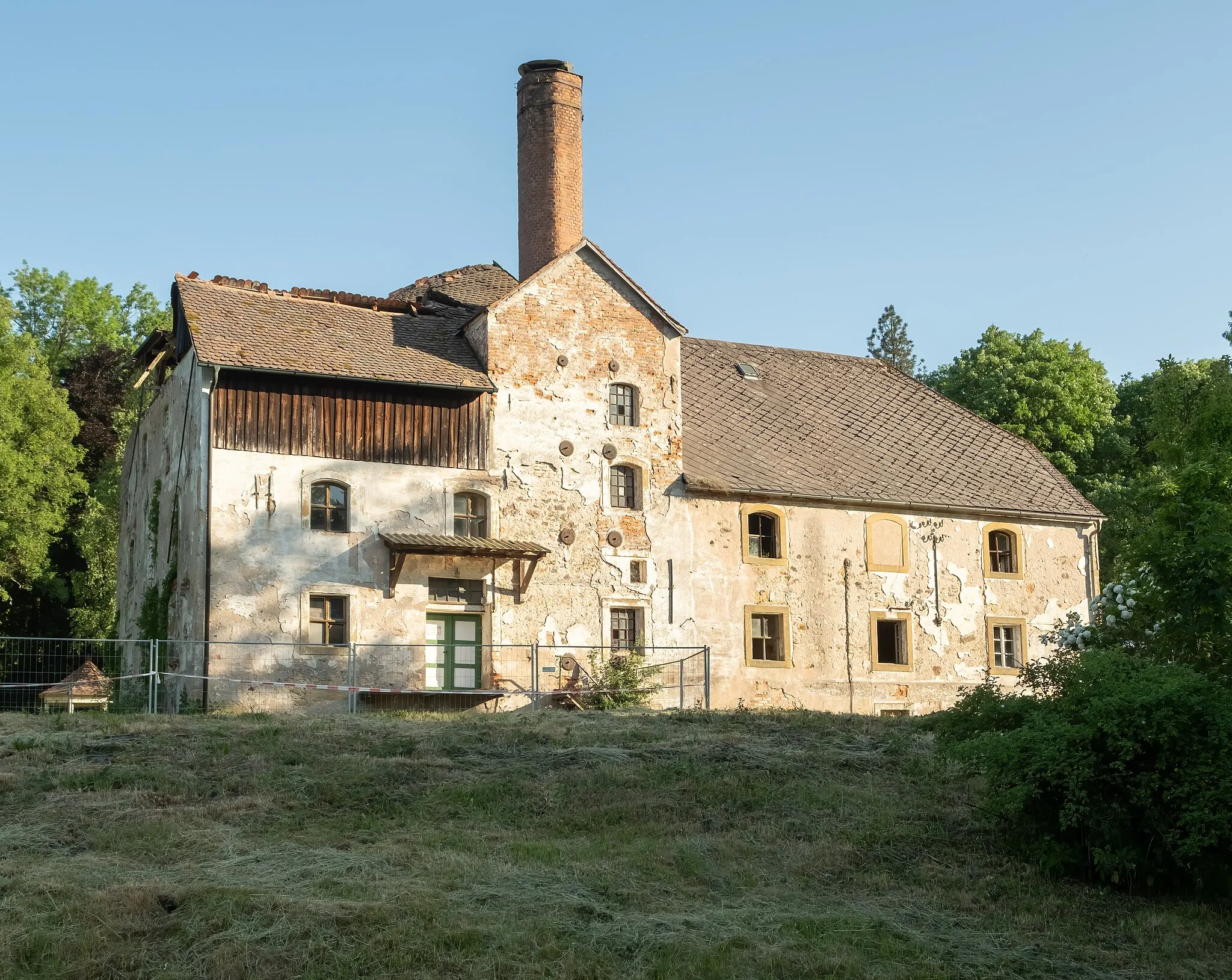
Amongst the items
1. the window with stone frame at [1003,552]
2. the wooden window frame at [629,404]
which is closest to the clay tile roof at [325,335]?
the wooden window frame at [629,404]

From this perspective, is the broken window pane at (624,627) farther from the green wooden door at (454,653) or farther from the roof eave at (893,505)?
the roof eave at (893,505)

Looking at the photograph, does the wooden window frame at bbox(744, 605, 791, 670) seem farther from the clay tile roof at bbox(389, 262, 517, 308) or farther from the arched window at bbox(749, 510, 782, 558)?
the clay tile roof at bbox(389, 262, 517, 308)

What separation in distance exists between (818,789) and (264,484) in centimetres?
1436

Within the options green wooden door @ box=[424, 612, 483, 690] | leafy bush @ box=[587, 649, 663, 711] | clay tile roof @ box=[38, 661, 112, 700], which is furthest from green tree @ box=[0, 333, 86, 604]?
leafy bush @ box=[587, 649, 663, 711]

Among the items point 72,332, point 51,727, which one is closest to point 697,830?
point 51,727

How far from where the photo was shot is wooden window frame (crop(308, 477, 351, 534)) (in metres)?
28.3

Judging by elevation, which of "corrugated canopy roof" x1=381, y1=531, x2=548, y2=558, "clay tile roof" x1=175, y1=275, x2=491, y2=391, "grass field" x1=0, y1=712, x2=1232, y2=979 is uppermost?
"clay tile roof" x1=175, y1=275, x2=491, y2=391

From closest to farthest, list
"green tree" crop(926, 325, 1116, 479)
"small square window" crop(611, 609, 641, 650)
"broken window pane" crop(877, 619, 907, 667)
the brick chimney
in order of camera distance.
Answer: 1. "small square window" crop(611, 609, 641, 650)
2. "broken window pane" crop(877, 619, 907, 667)
3. the brick chimney
4. "green tree" crop(926, 325, 1116, 479)

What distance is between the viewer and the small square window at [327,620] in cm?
2783

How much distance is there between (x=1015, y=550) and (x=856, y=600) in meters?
4.92

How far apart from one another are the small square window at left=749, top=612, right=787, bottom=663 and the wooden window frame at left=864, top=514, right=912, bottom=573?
278 cm

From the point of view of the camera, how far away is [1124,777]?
14.3m

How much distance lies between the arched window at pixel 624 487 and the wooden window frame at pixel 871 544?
5.80 metres

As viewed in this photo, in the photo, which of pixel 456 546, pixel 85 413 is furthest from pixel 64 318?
pixel 456 546
